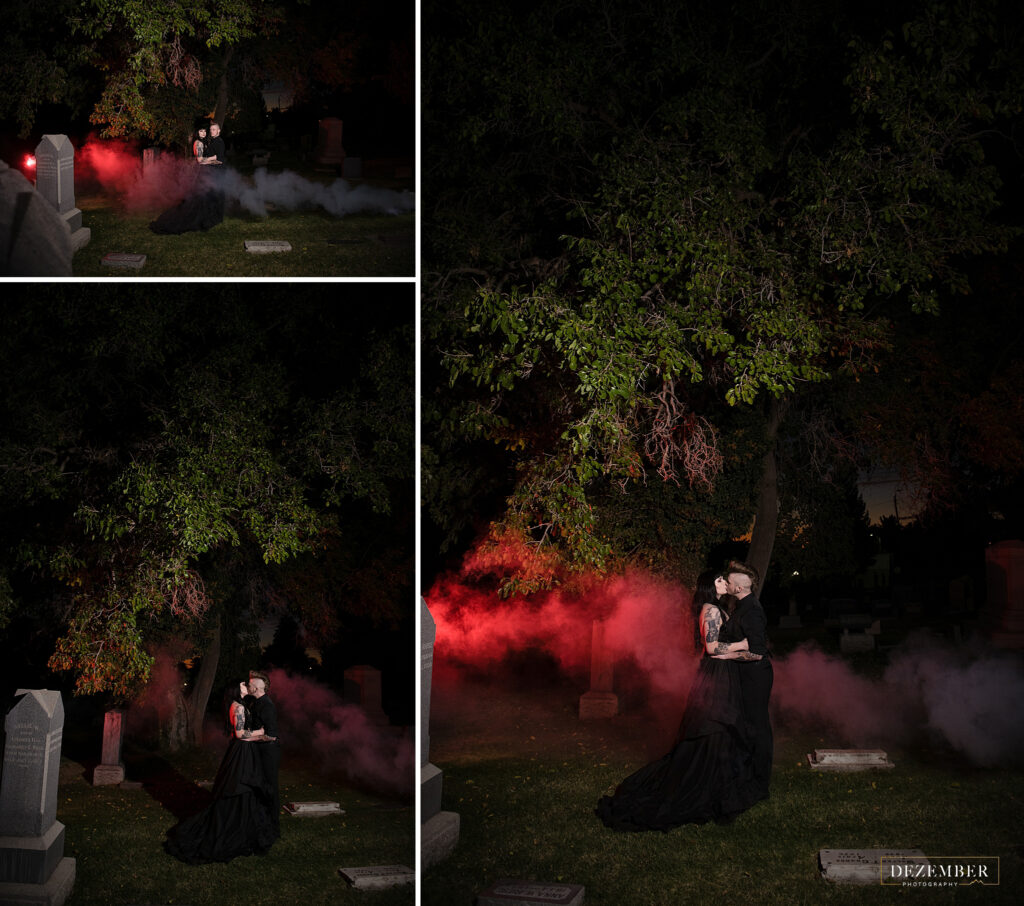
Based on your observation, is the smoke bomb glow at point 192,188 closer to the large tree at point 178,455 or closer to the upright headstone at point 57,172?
the upright headstone at point 57,172

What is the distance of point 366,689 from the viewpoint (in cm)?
1627

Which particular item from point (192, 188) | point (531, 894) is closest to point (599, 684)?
point (531, 894)

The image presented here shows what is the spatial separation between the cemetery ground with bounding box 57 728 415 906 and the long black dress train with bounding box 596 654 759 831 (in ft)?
5.41

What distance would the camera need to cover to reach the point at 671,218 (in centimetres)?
907

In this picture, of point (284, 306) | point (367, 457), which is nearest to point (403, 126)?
point (284, 306)

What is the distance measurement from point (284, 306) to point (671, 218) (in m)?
5.64

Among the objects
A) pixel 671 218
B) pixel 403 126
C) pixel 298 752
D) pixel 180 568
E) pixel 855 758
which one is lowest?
pixel 298 752

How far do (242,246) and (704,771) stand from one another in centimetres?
585

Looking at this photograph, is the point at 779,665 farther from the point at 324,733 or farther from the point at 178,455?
the point at 178,455

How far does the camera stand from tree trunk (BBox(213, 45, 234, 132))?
12948 mm

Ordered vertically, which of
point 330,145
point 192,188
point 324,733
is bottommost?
point 324,733

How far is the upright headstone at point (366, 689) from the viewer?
1616 cm

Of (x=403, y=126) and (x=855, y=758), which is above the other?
(x=403, y=126)

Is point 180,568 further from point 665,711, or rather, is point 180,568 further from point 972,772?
point 972,772
